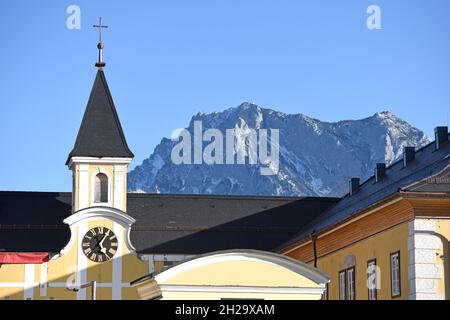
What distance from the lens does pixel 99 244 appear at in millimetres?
58125

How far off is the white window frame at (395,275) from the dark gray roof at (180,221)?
22410 millimetres

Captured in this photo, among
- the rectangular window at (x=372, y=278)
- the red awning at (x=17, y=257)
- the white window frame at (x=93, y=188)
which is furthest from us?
the white window frame at (x=93, y=188)

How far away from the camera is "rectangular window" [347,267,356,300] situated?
1722 inches

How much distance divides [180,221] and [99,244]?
5.31 meters

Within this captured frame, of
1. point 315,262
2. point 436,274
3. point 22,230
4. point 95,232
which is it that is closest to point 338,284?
point 315,262

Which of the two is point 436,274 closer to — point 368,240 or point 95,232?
point 368,240

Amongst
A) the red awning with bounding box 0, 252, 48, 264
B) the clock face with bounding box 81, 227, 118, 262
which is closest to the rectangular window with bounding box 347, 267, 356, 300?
the clock face with bounding box 81, 227, 118, 262

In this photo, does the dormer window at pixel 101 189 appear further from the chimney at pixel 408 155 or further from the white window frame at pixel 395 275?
the white window frame at pixel 395 275

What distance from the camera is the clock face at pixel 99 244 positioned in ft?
190

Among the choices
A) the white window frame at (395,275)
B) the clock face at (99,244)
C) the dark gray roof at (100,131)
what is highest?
the dark gray roof at (100,131)

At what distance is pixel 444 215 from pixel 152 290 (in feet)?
35.4

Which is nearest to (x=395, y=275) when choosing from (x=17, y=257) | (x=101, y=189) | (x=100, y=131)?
(x=17, y=257)

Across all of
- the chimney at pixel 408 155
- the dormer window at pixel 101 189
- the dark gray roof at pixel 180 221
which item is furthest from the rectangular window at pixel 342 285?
the dormer window at pixel 101 189

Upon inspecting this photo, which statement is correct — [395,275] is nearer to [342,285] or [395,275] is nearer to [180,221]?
[342,285]
